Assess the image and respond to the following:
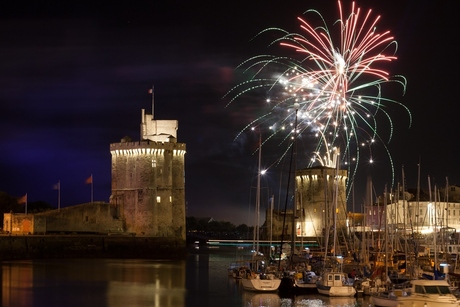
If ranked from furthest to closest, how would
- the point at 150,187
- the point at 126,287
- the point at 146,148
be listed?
the point at 146,148
the point at 150,187
the point at 126,287

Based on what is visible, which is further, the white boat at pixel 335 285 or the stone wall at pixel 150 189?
the stone wall at pixel 150 189

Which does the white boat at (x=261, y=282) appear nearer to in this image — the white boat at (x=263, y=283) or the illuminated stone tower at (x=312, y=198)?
the white boat at (x=263, y=283)

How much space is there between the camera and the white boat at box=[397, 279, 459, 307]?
83.5ft

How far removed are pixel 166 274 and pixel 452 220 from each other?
A: 3664 cm

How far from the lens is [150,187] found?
200ft

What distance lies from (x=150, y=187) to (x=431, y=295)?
1454 inches

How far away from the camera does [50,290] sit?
37.0 m

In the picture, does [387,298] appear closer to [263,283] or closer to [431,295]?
[431,295]

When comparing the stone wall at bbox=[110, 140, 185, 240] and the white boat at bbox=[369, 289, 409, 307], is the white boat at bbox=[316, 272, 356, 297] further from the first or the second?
the stone wall at bbox=[110, 140, 185, 240]

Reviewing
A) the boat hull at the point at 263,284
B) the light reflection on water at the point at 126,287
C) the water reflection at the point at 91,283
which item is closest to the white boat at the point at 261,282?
the boat hull at the point at 263,284

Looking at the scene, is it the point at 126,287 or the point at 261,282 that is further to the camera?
the point at 126,287

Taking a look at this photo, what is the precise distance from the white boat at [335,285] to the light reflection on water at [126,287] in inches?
11.3

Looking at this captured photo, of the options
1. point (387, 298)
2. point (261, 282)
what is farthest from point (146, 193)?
point (387, 298)

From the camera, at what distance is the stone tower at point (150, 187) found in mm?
60969
